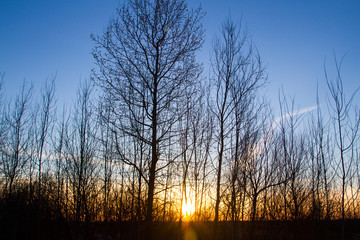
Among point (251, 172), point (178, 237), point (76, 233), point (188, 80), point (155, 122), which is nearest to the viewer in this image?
point (155, 122)

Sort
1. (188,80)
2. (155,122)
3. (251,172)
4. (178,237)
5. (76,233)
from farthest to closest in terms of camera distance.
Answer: (178,237), (76,233), (251,172), (188,80), (155,122)

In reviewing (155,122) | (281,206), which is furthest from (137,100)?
(281,206)

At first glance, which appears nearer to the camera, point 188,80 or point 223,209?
point 188,80

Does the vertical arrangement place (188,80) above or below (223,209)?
above

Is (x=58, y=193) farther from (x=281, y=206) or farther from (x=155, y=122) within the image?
(x=281, y=206)

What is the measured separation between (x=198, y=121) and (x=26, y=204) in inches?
288

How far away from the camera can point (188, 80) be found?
7.41m

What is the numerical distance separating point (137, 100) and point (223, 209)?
5.28 meters

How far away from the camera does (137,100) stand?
703cm

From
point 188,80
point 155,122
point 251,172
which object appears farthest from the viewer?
point 251,172

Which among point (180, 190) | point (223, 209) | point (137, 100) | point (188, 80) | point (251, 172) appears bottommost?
point (223, 209)

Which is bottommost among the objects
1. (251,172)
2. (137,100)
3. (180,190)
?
(180,190)

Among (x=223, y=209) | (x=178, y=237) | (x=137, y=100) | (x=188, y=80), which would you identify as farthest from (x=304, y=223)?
(x=137, y=100)

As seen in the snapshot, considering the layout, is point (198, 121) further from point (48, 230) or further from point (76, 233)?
point (48, 230)
